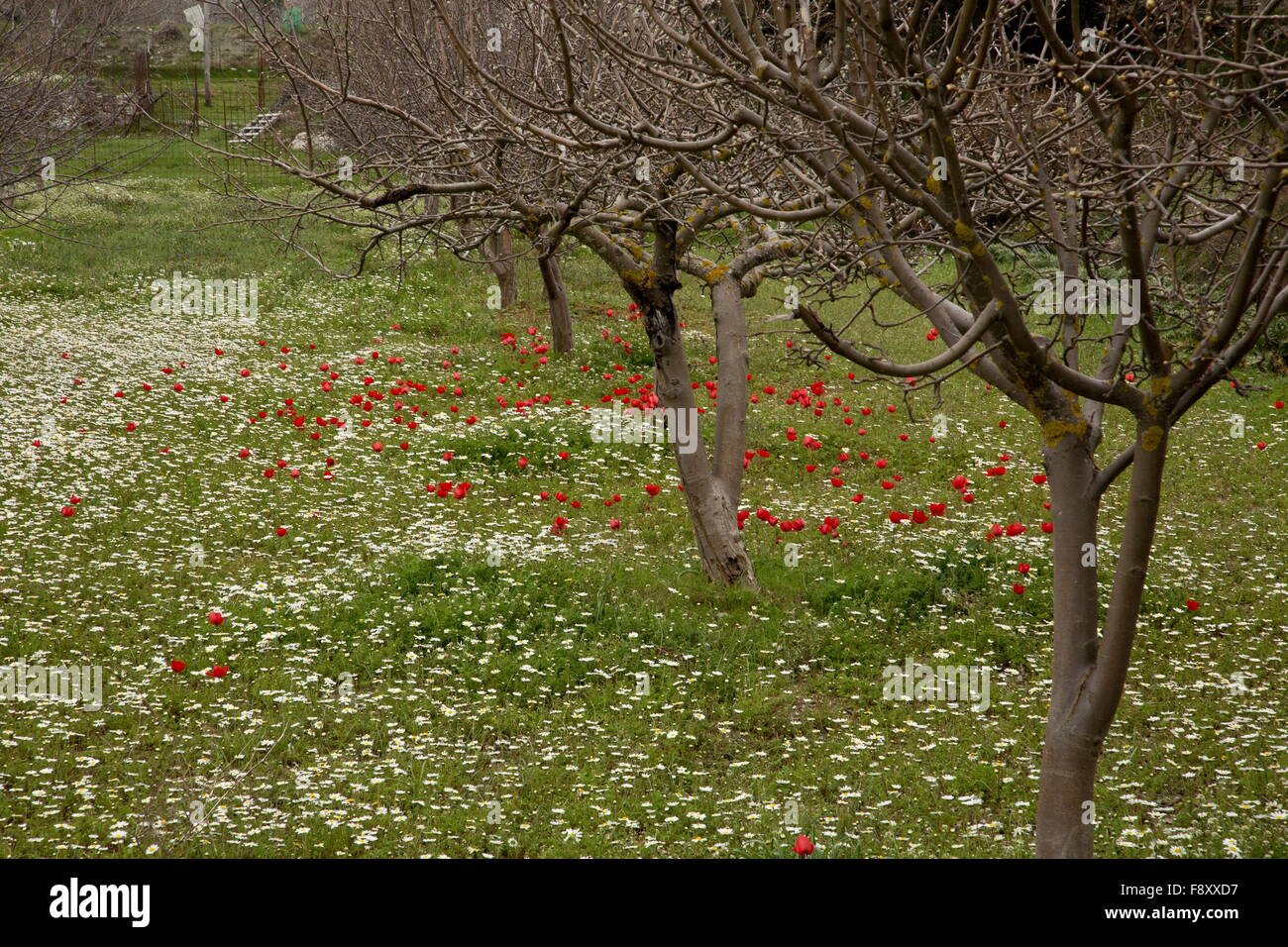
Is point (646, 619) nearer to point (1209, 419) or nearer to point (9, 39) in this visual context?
point (9, 39)

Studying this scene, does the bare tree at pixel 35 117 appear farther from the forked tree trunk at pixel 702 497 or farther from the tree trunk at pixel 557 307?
the tree trunk at pixel 557 307

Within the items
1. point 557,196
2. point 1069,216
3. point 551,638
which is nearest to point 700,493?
point 551,638

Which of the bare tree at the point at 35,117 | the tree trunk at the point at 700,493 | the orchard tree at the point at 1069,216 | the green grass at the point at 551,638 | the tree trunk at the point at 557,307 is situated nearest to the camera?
the orchard tree at the point at 1069,216

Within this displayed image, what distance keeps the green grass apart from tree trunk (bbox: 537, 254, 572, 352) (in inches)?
64.5

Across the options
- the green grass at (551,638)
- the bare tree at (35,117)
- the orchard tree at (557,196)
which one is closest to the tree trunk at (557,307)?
the green grass at (551,638)

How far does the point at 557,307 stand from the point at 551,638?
9033mm

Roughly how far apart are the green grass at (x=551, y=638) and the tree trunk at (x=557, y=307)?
164 centimetres

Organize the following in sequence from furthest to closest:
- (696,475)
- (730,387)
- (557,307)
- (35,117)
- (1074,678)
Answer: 1. (557,307)
2. (35,117)
3. (730,387)
4. (696,475)
5. (1074,678)

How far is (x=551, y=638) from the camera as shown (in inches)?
306

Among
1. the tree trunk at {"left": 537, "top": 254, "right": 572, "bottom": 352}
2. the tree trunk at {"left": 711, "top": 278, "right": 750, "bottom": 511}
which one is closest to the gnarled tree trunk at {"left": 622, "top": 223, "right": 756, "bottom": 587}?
the tree trunk at {"left": 711, "top": 278, "right": 750, "bottom": 511}

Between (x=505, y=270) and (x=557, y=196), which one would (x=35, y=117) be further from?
(x=505, y=270)

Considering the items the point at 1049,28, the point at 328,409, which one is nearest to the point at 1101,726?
the point at 1049,28

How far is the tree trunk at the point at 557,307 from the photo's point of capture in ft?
50.5

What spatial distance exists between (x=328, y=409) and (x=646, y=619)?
22.5ft
